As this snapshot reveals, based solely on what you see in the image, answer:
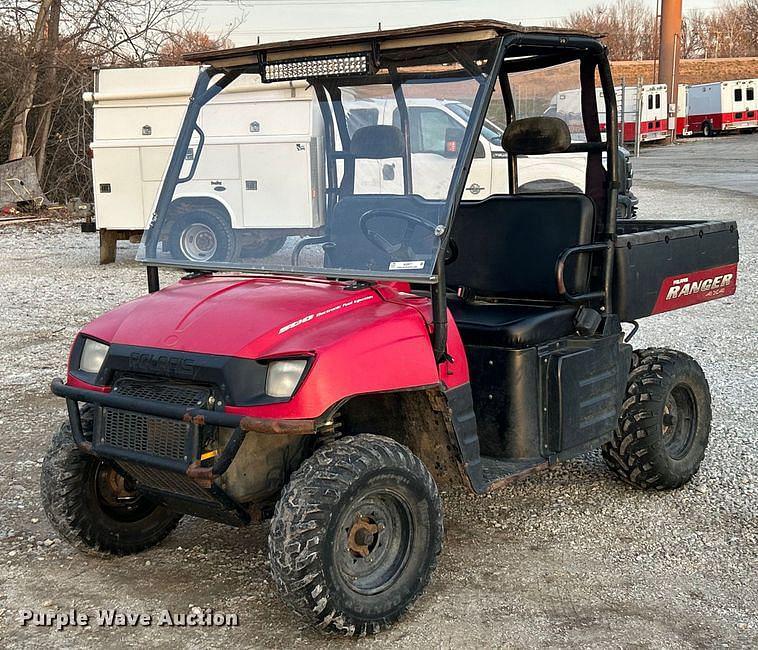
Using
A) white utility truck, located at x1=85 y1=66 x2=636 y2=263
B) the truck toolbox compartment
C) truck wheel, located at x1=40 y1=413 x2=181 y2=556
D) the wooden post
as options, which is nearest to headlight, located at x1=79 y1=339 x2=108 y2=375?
truck wheel, located at x1=40 y1=413 x2=181 y2=556

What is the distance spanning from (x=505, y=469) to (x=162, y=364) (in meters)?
1.47

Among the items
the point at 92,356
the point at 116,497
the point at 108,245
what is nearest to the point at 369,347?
the point at 92,356

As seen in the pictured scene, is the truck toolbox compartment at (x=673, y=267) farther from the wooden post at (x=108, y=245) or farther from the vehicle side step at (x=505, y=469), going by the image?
the wooden post at (x=108, y=245)

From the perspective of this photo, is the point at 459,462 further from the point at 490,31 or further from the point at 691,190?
Answer: the point at 691,190

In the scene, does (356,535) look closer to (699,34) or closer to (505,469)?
(505,469)

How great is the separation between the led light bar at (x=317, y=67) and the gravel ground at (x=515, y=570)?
1.95 meters

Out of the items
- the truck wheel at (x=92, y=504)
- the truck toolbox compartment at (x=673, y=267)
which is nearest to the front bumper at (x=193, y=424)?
the truck wheel at (x=92, y=504)

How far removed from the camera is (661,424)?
477 centimetres

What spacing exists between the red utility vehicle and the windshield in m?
0.01

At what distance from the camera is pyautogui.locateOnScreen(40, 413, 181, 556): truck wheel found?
3.93m

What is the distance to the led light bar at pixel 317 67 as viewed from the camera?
387cm

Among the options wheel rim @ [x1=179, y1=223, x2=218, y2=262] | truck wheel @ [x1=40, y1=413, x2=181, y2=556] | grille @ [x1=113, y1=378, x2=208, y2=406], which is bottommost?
truck wheel @ [x1=40, y1=413, x2=181, y2=556]

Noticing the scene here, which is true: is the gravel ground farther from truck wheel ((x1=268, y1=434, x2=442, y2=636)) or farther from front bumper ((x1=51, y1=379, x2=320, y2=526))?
front bumper ((x1=51, y1=379, x2=320, y2=526))

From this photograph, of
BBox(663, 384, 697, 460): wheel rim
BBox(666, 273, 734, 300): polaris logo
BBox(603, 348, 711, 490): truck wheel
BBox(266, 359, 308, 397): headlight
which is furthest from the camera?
BBox(663, 384, 697, 460): wheel rim
